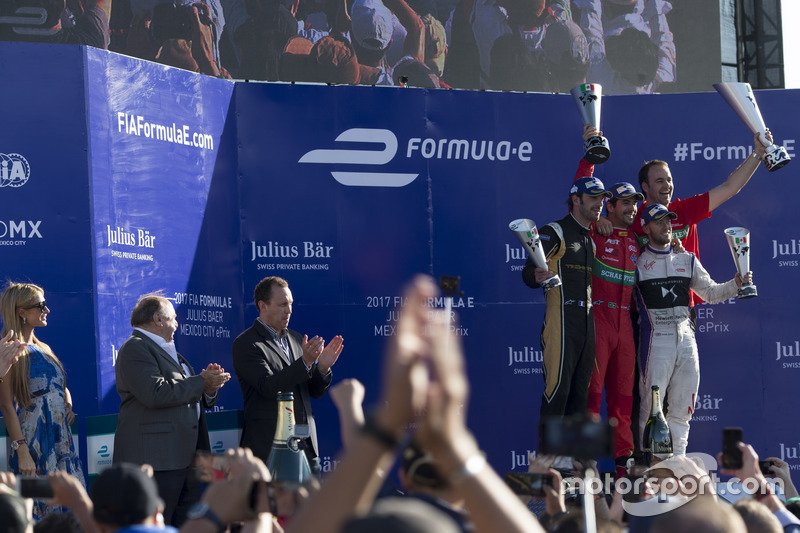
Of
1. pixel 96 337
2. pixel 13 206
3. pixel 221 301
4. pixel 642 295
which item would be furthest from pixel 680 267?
pixel 13 206

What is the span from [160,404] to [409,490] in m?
3.03

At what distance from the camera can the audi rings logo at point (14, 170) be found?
606cm

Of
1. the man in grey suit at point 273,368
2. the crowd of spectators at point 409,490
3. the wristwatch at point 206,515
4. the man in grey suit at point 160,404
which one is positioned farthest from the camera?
the man in grey suit at point 273,368

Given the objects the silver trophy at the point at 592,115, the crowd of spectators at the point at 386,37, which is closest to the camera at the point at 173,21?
the crowd of spectators at the point at 386,37


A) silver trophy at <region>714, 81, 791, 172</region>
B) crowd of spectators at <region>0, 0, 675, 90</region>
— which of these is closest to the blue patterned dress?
silver trophy at <region>714, 81, 791, 172</region>

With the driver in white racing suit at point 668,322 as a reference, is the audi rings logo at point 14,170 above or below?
above

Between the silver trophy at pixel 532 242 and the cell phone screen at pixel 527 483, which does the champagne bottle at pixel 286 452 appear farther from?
the cell phone screen at pixel 527 483

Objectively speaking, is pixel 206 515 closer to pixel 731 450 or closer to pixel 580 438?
pixel 580 438

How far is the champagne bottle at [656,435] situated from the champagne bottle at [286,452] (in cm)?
260

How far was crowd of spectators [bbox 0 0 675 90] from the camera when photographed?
12.5 metres

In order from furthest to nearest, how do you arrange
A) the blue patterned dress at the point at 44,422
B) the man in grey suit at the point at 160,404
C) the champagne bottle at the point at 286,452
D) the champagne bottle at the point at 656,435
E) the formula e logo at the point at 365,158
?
the formula e logo at the point at 365,158, the champagne bottle at the point at 656,435, the blue patterned dress at the point at 44,422, the man in grey suit at the point at 160,404, the champagne bottle at the point at 286,452

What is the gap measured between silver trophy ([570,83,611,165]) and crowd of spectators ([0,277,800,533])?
134 inches

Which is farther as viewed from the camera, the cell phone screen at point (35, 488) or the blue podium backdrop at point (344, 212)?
the blue podium backdrop at point (344, 212)

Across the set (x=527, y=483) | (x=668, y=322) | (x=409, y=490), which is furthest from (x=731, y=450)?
(x=668, y=322)
